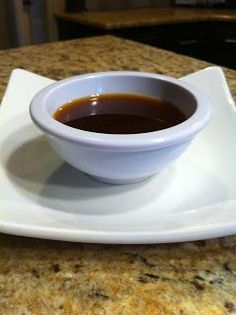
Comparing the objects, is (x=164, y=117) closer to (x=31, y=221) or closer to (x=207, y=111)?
(x=207, y=111)

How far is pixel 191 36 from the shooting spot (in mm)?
2291

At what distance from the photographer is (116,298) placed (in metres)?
0.34

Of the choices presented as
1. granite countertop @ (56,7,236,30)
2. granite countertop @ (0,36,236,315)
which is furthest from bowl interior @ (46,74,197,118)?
granite countertop @ (56,7,236,30)

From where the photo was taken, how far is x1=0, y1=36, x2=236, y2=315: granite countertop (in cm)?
34

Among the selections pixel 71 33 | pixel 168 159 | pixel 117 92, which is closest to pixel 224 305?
pixel 168 159

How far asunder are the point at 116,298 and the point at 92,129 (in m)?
0.19

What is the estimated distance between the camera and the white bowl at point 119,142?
1.25 feet

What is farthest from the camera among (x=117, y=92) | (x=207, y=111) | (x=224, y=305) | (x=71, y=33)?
(x=71, y=33)

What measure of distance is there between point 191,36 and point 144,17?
270mm

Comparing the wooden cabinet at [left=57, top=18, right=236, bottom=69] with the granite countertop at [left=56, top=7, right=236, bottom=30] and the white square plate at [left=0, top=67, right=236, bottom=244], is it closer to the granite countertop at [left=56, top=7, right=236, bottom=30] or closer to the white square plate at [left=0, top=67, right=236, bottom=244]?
the granite countertop at [left=56, top=7, right=236, bottom=30]

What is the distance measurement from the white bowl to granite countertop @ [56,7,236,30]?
1.66m

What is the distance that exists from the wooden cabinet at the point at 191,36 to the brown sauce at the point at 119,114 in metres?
1.65

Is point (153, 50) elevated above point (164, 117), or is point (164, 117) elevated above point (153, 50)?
point (164, 117)

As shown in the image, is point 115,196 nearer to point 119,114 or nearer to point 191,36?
point 119,114
